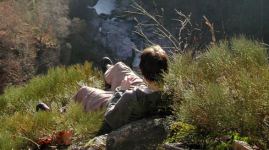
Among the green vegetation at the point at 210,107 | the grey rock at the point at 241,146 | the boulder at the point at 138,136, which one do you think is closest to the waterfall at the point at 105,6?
the green vegetation at the point at 210,107

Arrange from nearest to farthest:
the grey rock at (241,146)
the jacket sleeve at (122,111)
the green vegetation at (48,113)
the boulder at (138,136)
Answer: the grey rock at (241,146), the boulder at (138,136), the jacket sleeve at (122,111), the green vegetation at (48,113)

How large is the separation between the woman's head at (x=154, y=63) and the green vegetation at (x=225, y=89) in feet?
0.49

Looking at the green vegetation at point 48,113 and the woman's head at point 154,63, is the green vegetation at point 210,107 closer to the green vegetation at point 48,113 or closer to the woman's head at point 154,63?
the green vegetation at point 48,113

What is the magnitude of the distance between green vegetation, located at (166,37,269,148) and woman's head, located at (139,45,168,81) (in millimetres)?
149

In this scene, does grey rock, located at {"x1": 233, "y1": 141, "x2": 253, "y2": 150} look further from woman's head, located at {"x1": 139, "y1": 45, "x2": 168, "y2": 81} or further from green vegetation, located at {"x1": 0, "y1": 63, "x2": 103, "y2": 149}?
green vegetation, located at {"x1": 0, "y1": 63, "x2": 103, "y2": 149}

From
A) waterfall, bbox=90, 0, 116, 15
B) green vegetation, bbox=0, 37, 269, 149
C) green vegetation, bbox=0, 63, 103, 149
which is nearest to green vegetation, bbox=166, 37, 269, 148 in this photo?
green vegetation, bbox=0, 37, 269, 149

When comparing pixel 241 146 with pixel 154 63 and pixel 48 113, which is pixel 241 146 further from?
pixel 48 113

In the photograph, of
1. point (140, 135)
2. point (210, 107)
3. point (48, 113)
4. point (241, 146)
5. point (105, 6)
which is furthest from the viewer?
point (105, 6)

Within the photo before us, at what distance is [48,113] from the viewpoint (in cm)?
537

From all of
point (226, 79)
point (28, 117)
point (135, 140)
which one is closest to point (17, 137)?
point (28, 117)

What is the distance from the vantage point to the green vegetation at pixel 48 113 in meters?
4.91

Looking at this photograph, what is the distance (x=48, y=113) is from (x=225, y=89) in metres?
2.45

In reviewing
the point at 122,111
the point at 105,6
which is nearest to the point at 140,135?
the point at 122,111

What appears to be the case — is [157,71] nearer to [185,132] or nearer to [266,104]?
[185,132]
